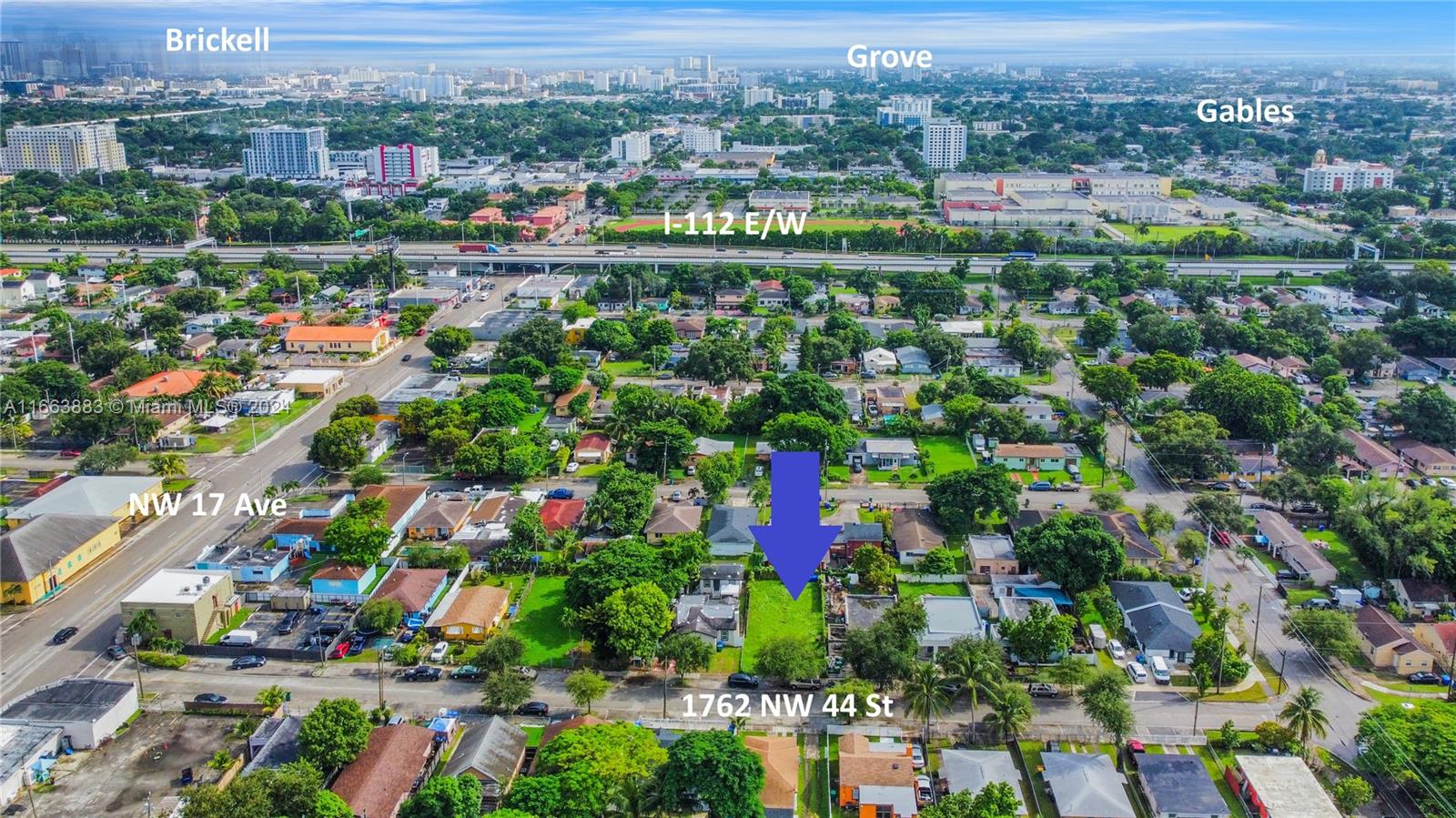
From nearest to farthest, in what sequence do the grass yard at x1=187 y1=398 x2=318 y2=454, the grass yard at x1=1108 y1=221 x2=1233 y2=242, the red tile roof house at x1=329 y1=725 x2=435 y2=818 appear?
the red tile roof house at x1=329 y1=725 x2=435 y2=818, the grass yard at x1=187 y1=398 x2=318 y2=454, the grass yard at x1=1108 y1=221 x2=1233 y2=242

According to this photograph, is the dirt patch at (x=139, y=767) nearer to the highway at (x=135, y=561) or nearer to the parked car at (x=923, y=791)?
the highway at (x=135, y=561)

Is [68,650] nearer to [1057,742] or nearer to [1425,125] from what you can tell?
[1057,742]

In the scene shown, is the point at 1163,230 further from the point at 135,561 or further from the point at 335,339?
the point at 135,561

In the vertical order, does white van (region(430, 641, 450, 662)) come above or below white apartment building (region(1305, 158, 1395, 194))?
below

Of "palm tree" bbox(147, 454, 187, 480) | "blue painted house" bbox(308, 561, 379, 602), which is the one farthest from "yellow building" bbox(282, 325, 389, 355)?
"blue painted house" bbox(308, 561, 379, 602)

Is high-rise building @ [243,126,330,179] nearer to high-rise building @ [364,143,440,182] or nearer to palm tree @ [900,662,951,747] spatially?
high-rise building @ [364,143,440,182]

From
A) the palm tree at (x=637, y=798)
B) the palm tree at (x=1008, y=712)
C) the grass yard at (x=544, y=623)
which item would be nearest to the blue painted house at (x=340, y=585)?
the grass yard at (x=544, y=623)

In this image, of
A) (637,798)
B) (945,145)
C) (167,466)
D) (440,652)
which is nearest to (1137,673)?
(637,798)
